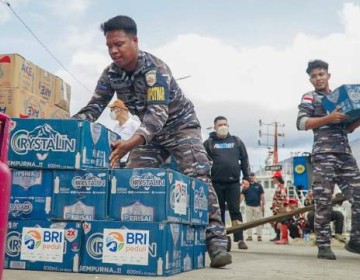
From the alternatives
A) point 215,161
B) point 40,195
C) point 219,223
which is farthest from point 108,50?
point 215,161

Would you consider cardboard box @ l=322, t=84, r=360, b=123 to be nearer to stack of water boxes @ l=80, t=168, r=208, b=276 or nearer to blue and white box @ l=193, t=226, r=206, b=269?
blue and white box @ l=193, t=226, r=206, b=269

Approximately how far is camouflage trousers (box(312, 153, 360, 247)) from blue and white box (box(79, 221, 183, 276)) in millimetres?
2059

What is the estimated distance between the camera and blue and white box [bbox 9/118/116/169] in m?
3.01

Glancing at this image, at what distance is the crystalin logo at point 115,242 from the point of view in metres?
2.90

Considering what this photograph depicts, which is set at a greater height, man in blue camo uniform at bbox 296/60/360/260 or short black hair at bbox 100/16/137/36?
short black hair at bbox 100/16/137/36

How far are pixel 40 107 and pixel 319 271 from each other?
288 centimetres

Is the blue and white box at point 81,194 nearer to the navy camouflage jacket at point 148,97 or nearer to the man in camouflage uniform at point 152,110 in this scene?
the man in camouflage uniform at point 152,110

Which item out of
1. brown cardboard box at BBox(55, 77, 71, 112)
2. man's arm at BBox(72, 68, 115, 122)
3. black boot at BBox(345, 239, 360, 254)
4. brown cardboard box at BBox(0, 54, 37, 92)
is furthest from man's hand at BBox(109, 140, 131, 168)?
black boot at BBox(345, 239, 360, 254)

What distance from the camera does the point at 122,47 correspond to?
321 centimetres

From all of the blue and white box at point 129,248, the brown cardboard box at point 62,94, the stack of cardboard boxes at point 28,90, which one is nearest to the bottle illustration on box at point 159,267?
the blue and white box at point 129,248

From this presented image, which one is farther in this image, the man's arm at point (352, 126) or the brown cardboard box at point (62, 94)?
the brown cardboard box at point (62, 94)

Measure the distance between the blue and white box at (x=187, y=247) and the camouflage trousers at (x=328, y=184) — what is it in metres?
1.65

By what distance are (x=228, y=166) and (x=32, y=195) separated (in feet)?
11.6

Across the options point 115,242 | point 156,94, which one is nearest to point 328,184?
point 156,94
